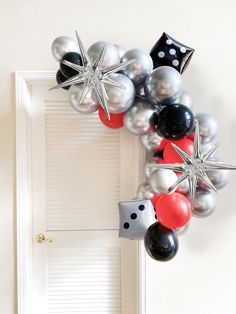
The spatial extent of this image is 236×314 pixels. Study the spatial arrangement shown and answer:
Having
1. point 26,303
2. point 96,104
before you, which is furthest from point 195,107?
point 26,303

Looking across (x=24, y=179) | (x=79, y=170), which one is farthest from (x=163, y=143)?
(x=24, y=179)

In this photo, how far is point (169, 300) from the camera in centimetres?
167

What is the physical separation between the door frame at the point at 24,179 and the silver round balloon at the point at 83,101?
0.33 metres

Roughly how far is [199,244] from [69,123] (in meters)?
1.01

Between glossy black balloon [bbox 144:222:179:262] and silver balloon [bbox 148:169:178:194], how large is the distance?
0.17 meters

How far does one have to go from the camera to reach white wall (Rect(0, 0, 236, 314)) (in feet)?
5.29

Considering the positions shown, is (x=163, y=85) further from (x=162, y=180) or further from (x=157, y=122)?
(x=162, y=180)

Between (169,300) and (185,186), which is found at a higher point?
(185,186)

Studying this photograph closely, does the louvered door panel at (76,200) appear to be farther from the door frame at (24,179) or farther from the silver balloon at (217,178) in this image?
the silver balloon at (217,178)

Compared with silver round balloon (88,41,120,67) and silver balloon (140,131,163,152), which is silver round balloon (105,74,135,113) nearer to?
silver round balloon (88,41,120,67)

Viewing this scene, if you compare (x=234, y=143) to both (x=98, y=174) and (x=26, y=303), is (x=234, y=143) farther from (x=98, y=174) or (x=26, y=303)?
(x=26, y=303)

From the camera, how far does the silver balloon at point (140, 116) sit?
1.32 meters

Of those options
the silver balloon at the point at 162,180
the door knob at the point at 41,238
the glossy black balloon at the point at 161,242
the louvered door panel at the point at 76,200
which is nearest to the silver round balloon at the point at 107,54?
the louvered door panel at the point at 76,200

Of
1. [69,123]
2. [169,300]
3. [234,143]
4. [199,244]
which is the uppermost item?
[69,123]
